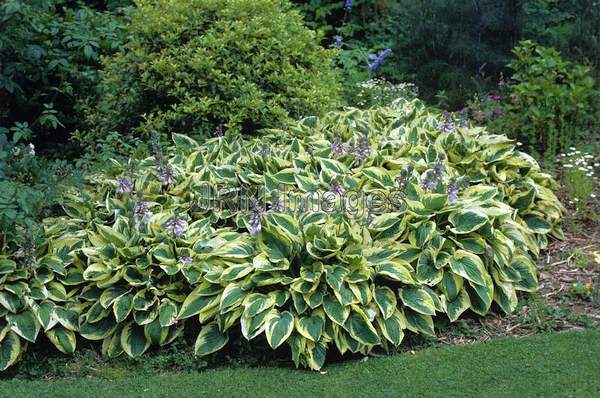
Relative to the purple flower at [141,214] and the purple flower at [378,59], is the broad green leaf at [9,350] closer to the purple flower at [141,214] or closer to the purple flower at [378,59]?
the purple flower at [141,214]

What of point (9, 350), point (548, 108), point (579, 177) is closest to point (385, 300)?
point (9, 350)

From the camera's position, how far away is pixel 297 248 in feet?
14.5

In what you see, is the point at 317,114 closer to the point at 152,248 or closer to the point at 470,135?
the point at 470,135

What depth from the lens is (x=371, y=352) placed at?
432cm

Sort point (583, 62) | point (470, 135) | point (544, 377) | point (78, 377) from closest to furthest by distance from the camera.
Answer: point (544, 377) < point (78, 377) < point (470, 135) < point (583, 62)

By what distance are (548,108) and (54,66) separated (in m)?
3.93

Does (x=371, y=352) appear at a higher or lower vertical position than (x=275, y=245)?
lower

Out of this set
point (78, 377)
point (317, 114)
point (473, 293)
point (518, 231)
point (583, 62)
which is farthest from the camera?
point (583, 62)

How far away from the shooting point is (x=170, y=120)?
6.26 m

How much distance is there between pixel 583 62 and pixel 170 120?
4.04 meters

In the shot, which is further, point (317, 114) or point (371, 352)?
point (317, 114)

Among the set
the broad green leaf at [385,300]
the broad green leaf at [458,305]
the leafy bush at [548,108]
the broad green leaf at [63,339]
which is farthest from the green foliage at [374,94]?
the broad green leaf at [63,339]

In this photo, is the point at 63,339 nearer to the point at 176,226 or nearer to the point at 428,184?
the point at 176,226

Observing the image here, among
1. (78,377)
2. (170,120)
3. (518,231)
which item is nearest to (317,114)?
(170,120)
